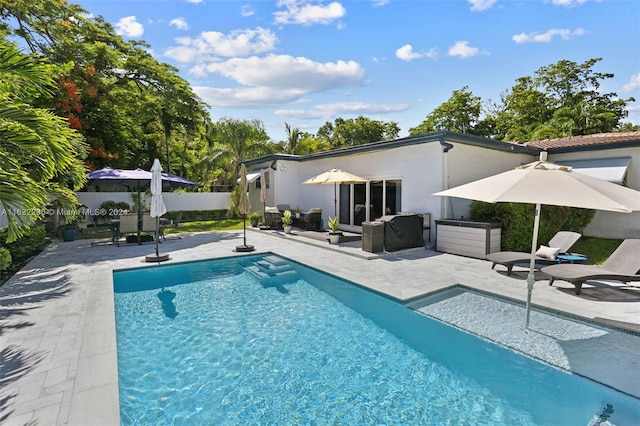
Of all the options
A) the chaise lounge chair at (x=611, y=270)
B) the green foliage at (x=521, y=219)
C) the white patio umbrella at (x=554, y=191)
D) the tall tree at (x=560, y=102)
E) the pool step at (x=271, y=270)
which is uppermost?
the tall tree at (x=560, y=102)

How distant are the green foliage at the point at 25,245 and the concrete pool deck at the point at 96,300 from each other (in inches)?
18.4

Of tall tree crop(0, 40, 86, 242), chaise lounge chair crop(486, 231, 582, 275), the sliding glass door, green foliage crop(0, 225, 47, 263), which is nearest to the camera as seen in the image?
tall tree crop(0, 40, 86, 242)

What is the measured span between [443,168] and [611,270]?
621cm

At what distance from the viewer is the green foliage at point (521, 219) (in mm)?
11391

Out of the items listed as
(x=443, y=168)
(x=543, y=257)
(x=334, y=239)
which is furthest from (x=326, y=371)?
(x=443, y=168)

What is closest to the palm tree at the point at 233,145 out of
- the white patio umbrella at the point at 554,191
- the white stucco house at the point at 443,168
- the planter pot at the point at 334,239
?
Answer: the white stucco house at the point at 443,168

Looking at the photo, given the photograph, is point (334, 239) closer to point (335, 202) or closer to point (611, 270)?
point (335, 202)

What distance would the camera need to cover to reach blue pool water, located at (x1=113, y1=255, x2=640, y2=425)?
152 inches

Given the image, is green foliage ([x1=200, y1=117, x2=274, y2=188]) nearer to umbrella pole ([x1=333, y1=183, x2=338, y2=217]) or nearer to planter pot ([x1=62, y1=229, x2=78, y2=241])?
umbrella pole ([x1=333, y1=183, x2=338, y2=217])

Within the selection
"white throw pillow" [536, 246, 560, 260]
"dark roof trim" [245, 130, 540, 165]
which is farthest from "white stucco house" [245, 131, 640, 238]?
"white throw pillow" [536, 246, 560, 260]

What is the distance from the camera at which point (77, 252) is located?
12414 mm

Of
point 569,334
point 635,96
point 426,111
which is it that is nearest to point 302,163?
point 569,334

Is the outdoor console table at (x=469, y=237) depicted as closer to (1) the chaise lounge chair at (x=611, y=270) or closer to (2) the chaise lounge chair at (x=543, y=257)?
(2) the chaise lounge chair at (x=543, y=257)

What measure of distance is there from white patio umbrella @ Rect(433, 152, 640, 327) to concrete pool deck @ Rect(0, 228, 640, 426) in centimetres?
243
